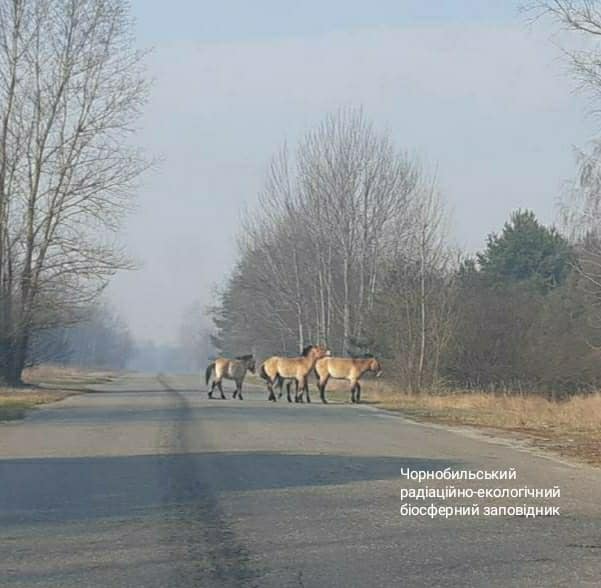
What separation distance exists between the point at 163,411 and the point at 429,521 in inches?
769

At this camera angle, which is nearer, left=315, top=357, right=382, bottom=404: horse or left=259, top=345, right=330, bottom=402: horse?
left=315, top=357, right=382, bottom=404: horse

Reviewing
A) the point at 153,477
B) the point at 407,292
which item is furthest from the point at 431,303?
the point at 153,477

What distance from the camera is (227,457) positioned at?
16516mm

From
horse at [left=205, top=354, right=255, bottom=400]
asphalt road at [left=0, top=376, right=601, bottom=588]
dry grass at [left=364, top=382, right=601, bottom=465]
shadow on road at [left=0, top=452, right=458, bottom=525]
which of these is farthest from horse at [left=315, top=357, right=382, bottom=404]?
shadow on road at [left=0, top=452, right=458, bottom=525]

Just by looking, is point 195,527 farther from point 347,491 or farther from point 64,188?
point 64,188

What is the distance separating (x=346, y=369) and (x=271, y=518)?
26846mm

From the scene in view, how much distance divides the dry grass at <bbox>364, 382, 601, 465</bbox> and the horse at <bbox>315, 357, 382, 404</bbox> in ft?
3.42

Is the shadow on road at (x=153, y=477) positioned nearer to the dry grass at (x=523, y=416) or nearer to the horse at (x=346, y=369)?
the dry grass at (x=523, y=416)

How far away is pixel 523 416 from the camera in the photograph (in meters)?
26.9

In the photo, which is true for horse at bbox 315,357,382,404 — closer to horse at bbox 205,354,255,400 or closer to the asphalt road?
horse at bbox 205,354,255,400

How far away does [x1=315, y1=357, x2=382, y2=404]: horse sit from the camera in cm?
Answer: 3728

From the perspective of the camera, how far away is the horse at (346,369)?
3728 centimetres

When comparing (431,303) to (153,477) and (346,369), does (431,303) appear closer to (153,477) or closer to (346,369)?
(346,369)

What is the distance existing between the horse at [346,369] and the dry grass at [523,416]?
3.42ft
